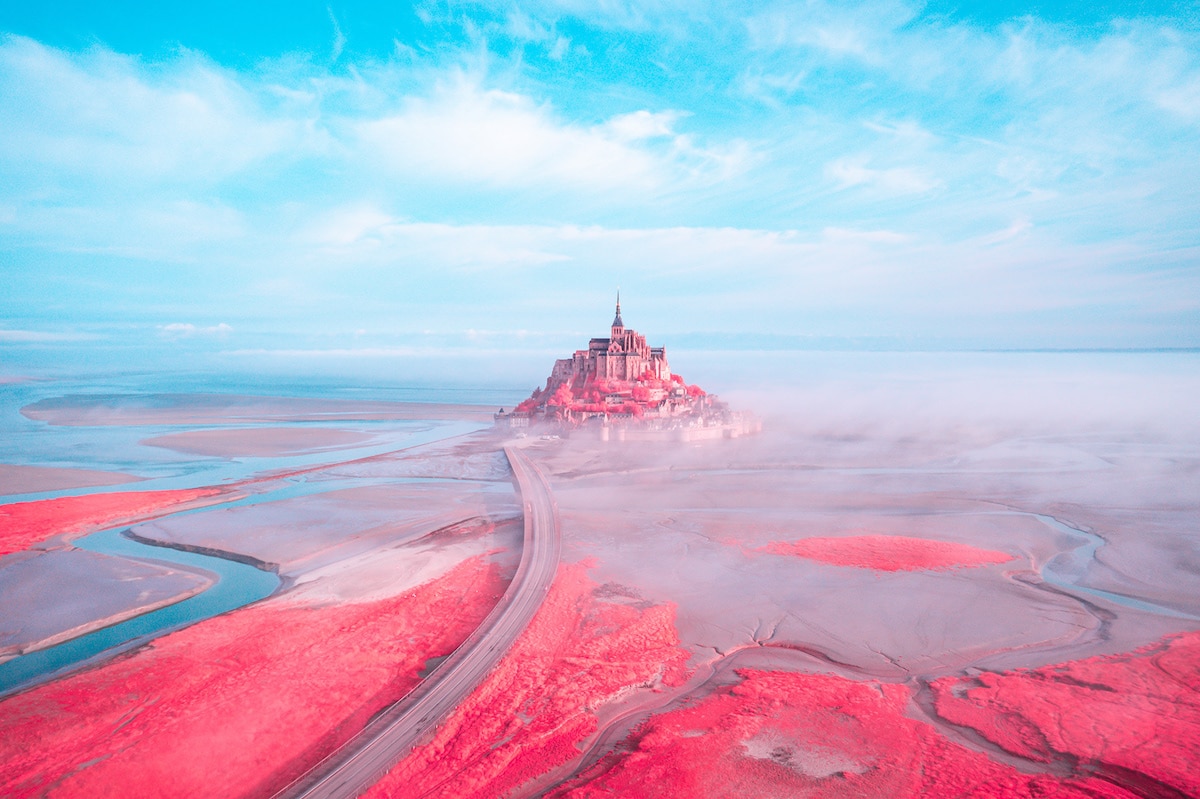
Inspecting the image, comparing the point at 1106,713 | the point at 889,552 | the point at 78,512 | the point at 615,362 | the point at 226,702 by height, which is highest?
the point at 615,362

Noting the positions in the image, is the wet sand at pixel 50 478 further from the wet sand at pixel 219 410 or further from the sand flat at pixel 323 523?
the wet sand at pixel 219 410

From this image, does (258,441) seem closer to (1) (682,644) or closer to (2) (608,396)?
(2) (608,396)

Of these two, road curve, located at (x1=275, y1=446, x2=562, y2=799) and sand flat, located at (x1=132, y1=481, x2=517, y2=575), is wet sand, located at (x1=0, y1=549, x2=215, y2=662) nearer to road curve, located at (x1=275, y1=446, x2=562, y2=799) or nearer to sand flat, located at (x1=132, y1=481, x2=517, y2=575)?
sand flat, located at (x1=132, y1=481, x2=517, y2=575)

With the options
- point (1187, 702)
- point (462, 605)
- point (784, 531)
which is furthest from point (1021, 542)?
point (462, 605)

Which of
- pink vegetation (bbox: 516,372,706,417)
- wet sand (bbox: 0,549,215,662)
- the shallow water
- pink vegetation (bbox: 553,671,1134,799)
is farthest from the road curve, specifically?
pink vegetation (bbox: 516,372,706,417)

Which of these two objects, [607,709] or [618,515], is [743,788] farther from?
[618,515]

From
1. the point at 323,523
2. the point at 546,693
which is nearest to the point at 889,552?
the point at 546,693
